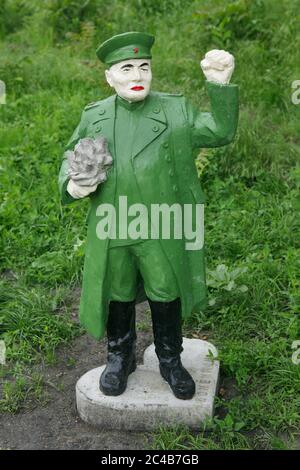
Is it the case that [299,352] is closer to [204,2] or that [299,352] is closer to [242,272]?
[242,272]

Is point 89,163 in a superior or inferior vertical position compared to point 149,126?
inferior

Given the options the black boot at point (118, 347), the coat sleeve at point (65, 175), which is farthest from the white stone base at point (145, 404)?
the coat sleeve at point (65, 175)

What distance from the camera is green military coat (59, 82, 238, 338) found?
3.01 m

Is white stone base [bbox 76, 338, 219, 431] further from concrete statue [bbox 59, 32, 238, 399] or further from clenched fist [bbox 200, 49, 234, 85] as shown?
clenched fist [bbox 200, 49, 234, 85]

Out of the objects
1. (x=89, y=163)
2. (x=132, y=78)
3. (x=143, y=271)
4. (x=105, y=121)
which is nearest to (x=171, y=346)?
(x=143, y=271)

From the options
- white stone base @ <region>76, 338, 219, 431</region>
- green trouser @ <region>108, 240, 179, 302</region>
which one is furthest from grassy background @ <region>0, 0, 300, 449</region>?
green trouser @ <region>108, 240, 179, 302</region>

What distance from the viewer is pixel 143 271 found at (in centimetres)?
316

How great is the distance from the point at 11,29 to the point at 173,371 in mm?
6210

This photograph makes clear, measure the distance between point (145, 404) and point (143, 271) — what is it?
24.4 inches

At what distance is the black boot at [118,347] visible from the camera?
3.32m

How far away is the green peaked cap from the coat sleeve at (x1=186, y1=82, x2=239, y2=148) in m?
0.30

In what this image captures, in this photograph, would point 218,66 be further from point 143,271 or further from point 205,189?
point 205,189

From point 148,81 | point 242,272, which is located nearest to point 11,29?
point 242,272

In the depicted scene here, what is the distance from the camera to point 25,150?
6.01m
